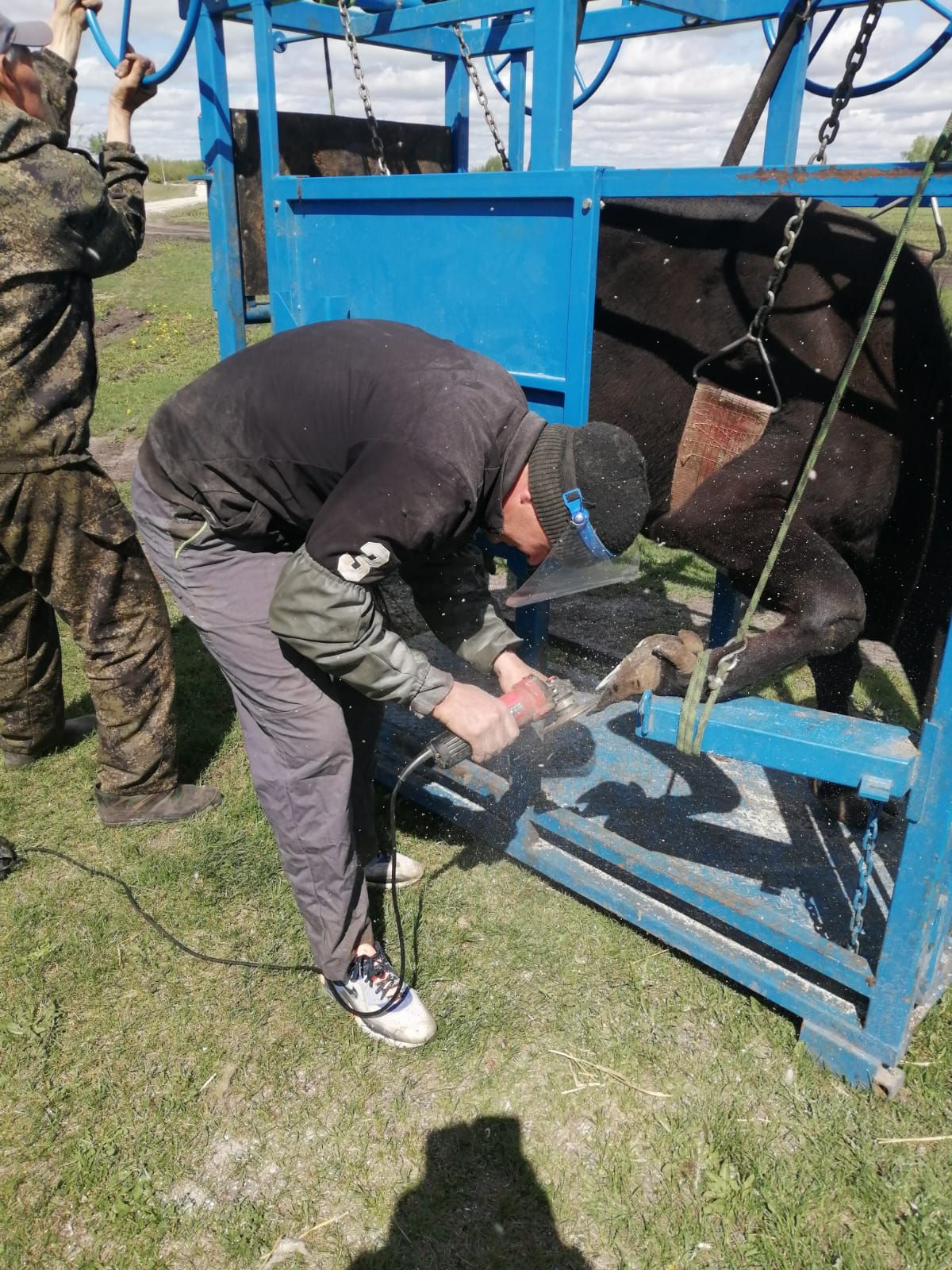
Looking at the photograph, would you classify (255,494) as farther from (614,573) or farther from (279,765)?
(614,573)

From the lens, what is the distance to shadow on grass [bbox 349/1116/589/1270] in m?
2.00

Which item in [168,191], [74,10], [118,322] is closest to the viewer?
[74,10]

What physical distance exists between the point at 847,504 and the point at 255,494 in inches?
72.6

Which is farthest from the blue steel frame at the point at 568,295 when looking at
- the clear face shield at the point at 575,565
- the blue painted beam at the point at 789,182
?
the clear face shield at the point at 575,565

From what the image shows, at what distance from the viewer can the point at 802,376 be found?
114 inches

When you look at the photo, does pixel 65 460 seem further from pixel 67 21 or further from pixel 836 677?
pixel 836 677

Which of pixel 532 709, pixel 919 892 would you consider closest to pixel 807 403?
pixel 532 709

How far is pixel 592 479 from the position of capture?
6.57 feet

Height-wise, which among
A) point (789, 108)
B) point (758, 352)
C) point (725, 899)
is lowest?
point (725, 899)

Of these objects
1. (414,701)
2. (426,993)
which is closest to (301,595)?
(414,701)

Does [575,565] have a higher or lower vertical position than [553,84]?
lower

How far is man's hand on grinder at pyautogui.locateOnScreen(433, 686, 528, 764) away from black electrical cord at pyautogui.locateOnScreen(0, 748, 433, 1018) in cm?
21

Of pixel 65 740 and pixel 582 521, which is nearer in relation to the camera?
pixel 582 521

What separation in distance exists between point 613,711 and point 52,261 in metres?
2.56
